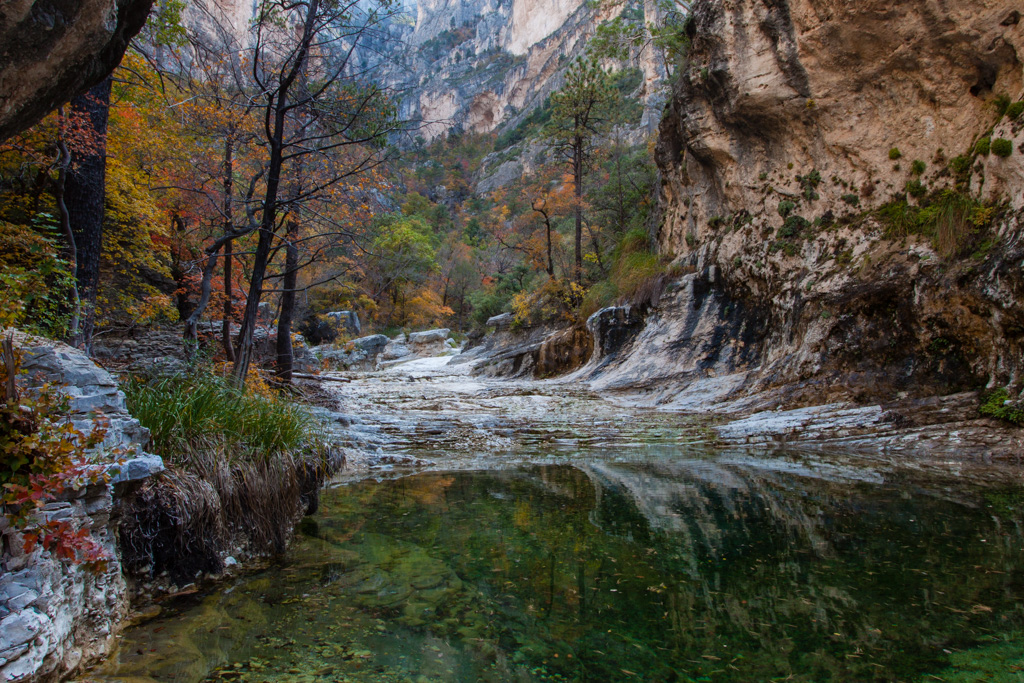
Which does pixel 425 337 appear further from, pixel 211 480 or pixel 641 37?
pixel 211 480

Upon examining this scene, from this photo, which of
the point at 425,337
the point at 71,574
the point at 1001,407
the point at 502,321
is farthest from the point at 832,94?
the point at 425,337

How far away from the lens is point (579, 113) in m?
21.1

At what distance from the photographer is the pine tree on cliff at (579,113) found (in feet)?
67.0

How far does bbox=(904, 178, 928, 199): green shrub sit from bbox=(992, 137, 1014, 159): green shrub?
174 centimetres

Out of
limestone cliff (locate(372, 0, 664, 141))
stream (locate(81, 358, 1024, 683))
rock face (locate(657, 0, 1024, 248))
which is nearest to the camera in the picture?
stream (locate(81, 358, 1024, 683))

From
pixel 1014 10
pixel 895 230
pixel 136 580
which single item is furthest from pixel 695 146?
pixel 136 580

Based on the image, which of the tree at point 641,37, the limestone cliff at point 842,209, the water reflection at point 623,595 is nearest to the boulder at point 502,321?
the limestone cliff at point 842,209

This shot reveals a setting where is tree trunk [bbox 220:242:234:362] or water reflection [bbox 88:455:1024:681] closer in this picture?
water reflection [bbox 88:455:1024:681]

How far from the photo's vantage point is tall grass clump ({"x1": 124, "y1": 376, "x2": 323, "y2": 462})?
148 inches

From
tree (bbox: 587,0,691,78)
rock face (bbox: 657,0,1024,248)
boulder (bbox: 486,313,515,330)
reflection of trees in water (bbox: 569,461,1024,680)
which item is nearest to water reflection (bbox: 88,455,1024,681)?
reflection of trees in water (bbox: 569,461,1024,680)

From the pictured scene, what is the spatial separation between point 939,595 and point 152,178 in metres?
12.6

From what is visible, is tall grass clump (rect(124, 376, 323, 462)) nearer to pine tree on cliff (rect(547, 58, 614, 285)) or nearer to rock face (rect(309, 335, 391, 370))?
pine tree on cliff (rect(547, 58, 614, 285))

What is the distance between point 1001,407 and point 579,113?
18048mm

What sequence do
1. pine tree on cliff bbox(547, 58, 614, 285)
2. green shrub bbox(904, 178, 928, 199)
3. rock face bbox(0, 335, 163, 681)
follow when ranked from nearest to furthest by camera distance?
rock face bbox(0, 335, 163, 681)
green shrub bbox(904, 178, 928, 199)
pine tree on cliff bbox(547, 58, 614, 285)
